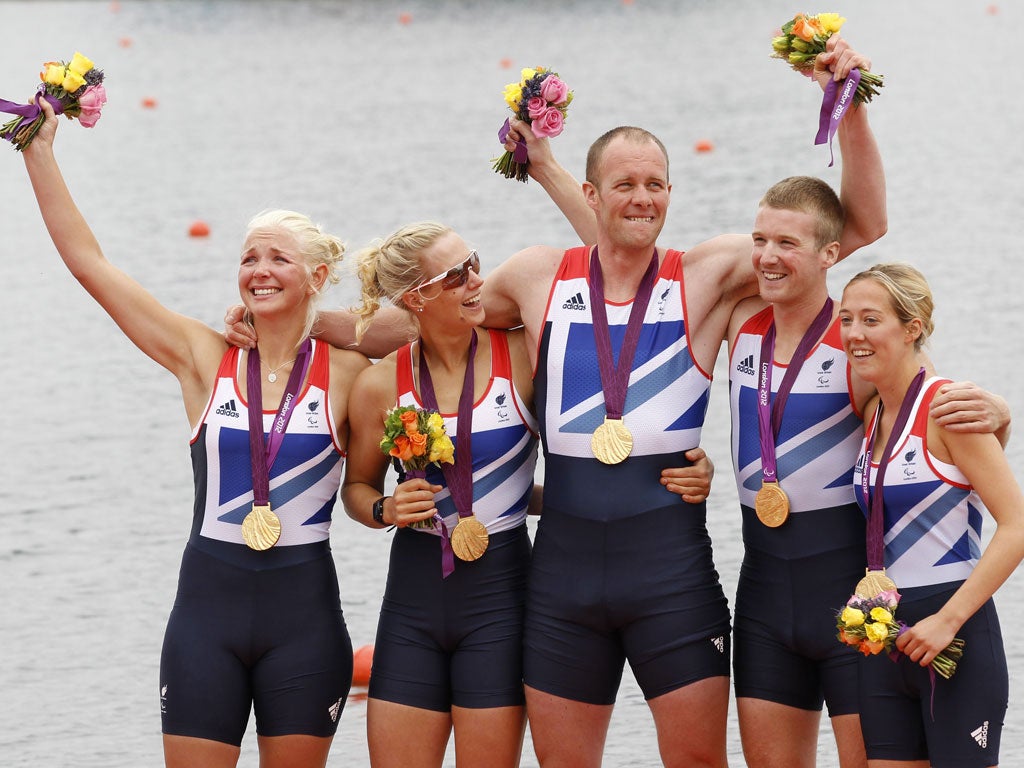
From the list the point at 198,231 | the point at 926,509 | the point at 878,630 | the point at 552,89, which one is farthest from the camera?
the point at 198,231

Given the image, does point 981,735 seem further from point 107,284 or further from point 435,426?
point 107,284

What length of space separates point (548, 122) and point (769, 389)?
1.33 m

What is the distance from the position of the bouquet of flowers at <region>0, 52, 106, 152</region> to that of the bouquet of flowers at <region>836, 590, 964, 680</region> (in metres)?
3.05

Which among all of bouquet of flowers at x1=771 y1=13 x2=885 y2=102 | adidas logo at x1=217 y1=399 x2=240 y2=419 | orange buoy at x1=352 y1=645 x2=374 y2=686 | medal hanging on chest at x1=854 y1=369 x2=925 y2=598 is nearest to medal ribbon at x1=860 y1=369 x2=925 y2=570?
medal hanging on chest at x1=854 y1=369 x2=925 y2=598

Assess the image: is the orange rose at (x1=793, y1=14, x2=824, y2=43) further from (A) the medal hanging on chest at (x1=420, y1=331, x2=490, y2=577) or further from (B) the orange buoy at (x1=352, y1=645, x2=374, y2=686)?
(B) the orange buoy at (x1=352, y1=645, x2=374, y2=686)

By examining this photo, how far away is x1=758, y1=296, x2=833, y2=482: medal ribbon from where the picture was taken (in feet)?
16.5

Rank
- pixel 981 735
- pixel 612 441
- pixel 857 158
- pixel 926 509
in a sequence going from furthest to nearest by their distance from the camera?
pixel 612 441, pixel 857 158, pixel 926 509, pixel 981 735

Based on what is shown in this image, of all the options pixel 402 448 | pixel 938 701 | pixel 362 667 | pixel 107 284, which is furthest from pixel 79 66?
pixel 362 667

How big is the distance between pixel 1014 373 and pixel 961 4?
28.9 metres

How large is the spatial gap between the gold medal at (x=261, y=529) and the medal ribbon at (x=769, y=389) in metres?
1.63

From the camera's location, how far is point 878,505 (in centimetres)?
477

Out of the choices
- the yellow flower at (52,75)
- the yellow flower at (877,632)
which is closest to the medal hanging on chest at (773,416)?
the yellow flower at (877,632)

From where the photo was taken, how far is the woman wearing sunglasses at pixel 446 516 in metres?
5.14

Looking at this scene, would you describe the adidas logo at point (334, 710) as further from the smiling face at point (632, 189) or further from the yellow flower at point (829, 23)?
the yellow flower at point (829, 23)
